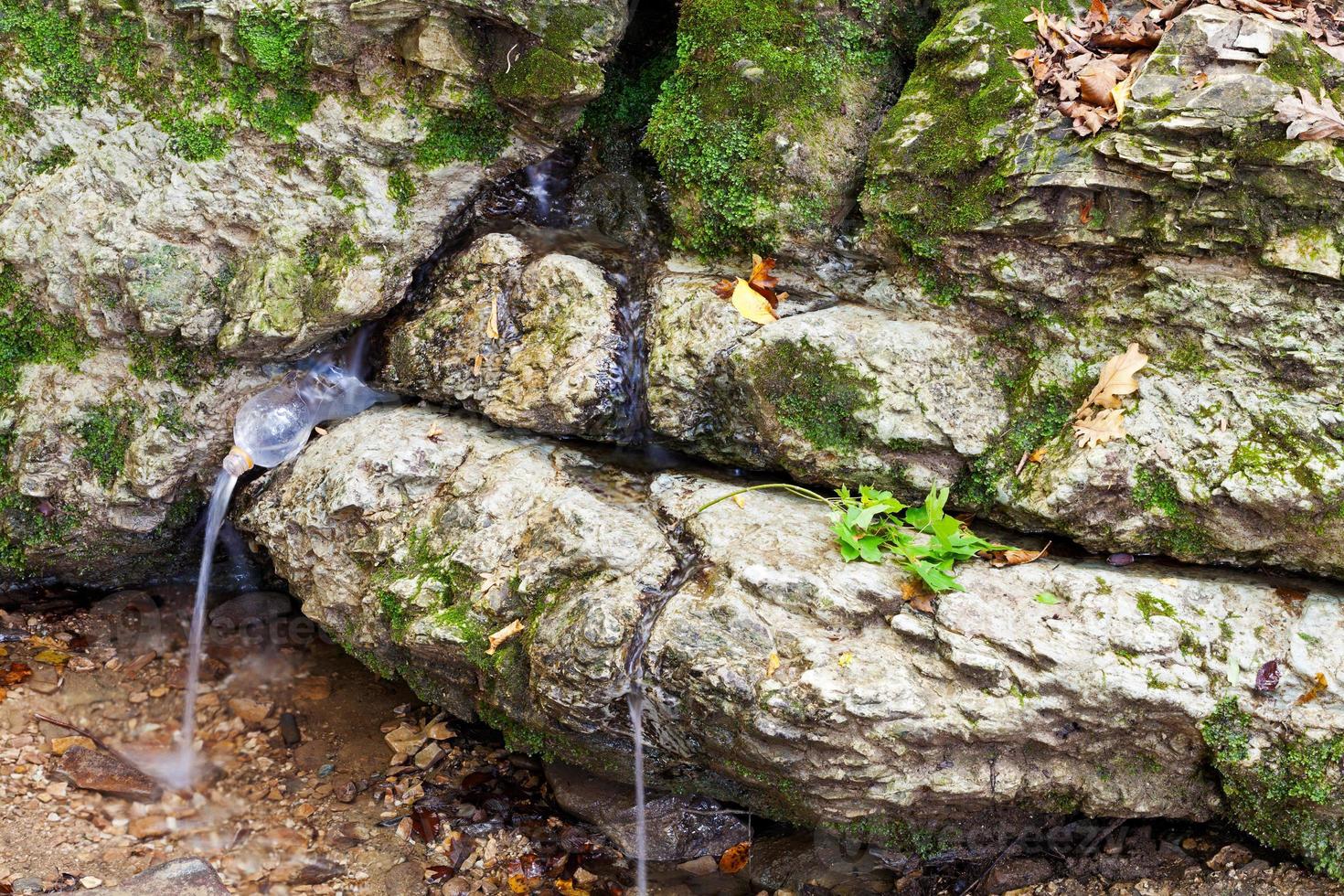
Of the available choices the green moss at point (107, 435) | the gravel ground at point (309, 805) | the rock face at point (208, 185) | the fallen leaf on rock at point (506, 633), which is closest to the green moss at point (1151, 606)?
the gravel ground at point (309, 805)

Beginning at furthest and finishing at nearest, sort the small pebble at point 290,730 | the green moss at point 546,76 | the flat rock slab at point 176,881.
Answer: the small pebble at point 290,730 < the green moss at point 546,76 < the flat rock slab at point 176,881

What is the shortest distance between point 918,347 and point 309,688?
14.5ft

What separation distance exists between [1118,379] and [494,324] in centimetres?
313

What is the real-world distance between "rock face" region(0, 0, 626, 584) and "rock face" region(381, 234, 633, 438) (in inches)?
14.0

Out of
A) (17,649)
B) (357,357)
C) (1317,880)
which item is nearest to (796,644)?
(1317,880)

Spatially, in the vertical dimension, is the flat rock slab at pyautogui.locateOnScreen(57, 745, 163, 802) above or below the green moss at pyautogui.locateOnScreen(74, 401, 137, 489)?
below

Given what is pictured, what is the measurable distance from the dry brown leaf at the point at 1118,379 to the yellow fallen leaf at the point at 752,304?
1.52 m

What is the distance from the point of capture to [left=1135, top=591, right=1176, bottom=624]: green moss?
3.95 metres

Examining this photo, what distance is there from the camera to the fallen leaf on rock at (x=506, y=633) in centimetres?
452

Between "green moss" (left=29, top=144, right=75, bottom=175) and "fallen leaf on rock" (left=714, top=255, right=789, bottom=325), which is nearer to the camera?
"fallen leaf on rock" (left=714, top=255, right=789, bottom=325)

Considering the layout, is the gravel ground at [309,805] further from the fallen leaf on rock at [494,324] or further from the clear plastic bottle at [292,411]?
the fallen leaf on rock at [494,324]

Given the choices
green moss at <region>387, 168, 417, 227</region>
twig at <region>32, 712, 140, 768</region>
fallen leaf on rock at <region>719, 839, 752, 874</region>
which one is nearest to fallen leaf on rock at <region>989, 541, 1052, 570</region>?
fallen leaf on rock at <region>719, 839, 752, 874</region>

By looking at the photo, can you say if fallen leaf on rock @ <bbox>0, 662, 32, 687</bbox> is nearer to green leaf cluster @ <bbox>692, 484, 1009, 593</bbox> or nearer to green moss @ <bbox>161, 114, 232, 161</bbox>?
green moss @ <bbox>161, 114, 232, 161</bbox>

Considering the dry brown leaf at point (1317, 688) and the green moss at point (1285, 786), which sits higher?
the dry brown leaf at point (1317, 688)
